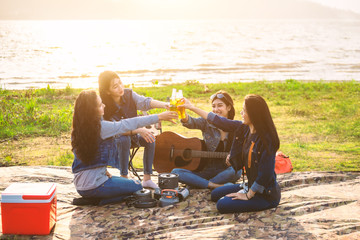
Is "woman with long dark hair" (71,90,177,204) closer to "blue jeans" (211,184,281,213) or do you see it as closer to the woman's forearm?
the woman's forearm

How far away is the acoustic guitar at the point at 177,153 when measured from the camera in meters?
5.73

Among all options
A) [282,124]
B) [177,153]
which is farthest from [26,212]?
[282,124]

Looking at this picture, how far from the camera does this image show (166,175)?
5242 millimetres

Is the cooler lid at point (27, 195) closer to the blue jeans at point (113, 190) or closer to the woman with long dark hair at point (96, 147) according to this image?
the woman with long dark hair at point (96, 147)

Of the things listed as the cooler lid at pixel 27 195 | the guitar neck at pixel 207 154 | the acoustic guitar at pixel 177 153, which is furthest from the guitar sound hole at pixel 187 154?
the cooler lid at pixel 27 195

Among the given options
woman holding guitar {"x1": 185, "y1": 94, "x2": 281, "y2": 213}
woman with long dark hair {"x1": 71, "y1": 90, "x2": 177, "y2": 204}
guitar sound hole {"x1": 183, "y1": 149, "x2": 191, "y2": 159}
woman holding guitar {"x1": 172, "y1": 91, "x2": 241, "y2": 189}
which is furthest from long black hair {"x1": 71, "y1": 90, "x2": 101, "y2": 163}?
guitar sound hole {"x1": 183, "y1": 149, "x2": 191, "y2": 159}

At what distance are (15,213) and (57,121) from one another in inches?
242

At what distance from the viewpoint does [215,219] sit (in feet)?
14.6

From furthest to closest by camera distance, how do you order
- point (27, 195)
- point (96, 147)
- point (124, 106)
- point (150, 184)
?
1. point (124, 106)
2. point (150, 184)
3. point (96, 147)
4. point (27, 195)

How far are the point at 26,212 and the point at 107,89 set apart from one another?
1.98m

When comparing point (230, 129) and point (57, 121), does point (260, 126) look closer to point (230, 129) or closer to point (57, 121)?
point (230, 129)

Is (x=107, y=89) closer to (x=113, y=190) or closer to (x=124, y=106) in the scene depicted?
(x=124, y=106)

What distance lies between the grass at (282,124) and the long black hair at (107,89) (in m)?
1.98

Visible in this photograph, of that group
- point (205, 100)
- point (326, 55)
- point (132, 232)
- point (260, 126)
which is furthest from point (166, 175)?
point (326, 55)
